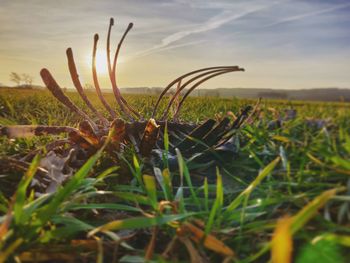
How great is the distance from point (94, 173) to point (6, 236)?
0.76m

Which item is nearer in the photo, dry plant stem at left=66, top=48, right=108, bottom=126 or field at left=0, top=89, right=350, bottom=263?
field at left=0, top=89, right=350, bottom=263

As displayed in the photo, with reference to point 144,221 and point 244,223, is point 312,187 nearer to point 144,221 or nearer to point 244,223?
point 244,223

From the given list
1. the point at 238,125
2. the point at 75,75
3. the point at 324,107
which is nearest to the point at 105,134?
the point at 75,75

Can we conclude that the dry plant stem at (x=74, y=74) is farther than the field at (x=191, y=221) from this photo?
Yes

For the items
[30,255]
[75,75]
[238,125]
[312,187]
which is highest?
[75,75]

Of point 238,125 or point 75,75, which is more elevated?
point 75,75

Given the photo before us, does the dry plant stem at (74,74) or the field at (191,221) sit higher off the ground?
the dry plant stem at (74,74)

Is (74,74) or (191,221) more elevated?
(74,74)

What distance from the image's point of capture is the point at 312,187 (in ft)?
4.34

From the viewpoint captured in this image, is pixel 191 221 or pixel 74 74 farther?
pixel 74 74

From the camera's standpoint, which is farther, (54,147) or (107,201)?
(54,147)

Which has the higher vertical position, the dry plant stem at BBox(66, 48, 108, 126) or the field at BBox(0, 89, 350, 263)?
the dry plant stem at BBox(66, 48, 108, 126)

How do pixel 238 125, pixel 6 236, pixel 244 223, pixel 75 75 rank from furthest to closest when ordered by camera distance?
pixel 75 75 → pixel 238 125 → pixel 244 223 → pixel 6 236

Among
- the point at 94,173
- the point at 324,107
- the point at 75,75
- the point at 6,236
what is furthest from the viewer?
the point at 324,107
